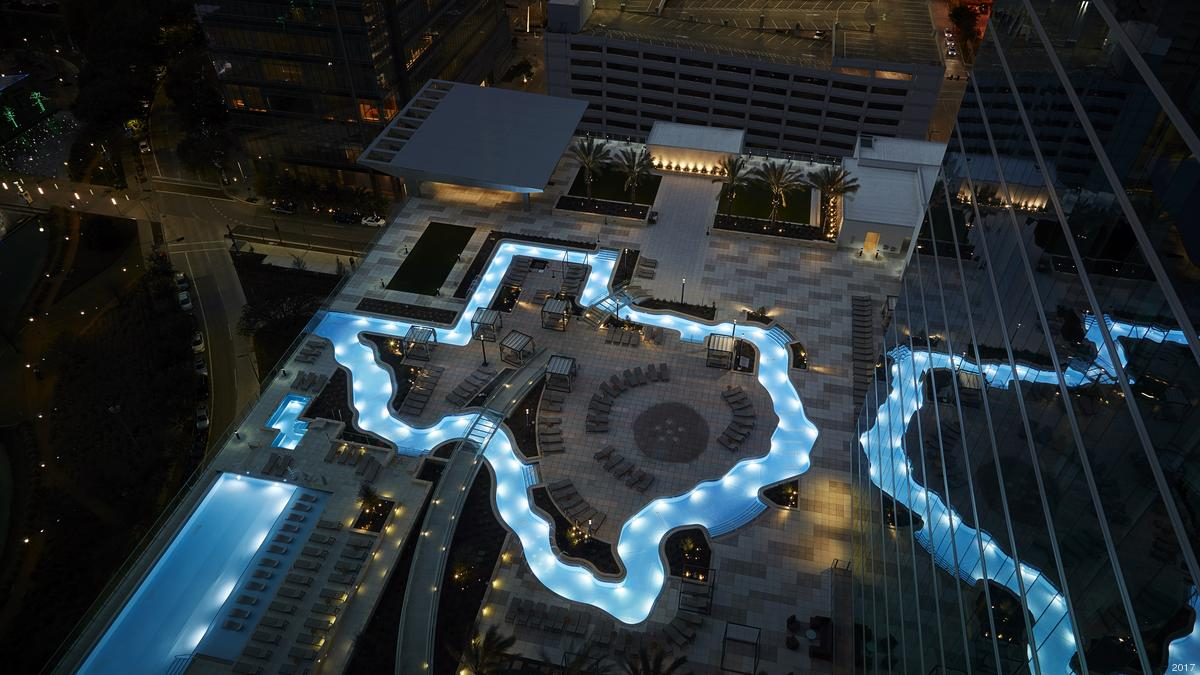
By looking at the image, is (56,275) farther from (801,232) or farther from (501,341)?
(801,232)

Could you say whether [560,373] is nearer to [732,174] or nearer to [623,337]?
[623,337]

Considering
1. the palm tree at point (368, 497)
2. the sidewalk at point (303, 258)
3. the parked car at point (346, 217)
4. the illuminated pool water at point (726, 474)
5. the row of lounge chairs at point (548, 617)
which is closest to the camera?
the illuminated pool water at point (726, 474)

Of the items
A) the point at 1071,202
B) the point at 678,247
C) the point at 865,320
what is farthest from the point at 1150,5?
the point at 678,247

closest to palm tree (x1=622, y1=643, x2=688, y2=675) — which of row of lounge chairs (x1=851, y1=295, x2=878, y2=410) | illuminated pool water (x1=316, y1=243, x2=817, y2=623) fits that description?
illuminated pool water (x1=316, y1=243, x2=817, y2=623)

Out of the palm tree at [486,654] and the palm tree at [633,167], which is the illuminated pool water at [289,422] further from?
the palm tree at [633,167]

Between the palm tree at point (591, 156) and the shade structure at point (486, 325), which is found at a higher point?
the palm tree at point (591, 156)

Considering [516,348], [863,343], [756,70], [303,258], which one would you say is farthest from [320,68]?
[863,343]

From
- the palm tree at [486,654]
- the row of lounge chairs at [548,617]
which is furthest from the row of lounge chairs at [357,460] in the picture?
the palm tree at [486,654]
